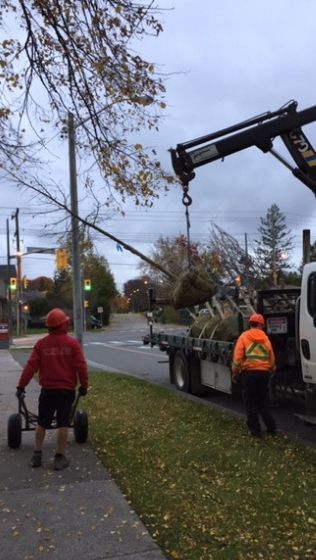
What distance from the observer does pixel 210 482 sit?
5.81m

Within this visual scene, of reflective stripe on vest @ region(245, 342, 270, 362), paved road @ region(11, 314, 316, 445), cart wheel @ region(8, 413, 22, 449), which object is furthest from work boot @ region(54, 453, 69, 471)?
paved road @ region(11, 314, 316, 445)

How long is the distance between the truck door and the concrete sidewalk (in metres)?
2.87

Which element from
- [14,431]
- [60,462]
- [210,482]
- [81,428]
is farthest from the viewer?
[81,428]

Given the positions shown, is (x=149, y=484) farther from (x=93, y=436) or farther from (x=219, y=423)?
(x=219, y=423)

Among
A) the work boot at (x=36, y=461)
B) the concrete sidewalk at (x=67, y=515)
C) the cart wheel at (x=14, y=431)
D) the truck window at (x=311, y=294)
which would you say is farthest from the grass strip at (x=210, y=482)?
the truck window at (x=311, y=294)

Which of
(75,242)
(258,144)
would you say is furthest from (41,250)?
(258,144)

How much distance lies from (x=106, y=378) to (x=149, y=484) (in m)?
9.15

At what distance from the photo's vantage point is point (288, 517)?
4.86 m

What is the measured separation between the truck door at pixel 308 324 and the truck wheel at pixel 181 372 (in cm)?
500

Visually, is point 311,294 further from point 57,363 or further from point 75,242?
point 75,242

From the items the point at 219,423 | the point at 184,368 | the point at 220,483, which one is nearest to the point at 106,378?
the point at 184,368

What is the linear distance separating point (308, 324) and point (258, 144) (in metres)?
2.60

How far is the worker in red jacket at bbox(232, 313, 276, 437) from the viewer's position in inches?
313

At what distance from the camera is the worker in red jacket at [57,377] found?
254 inches
